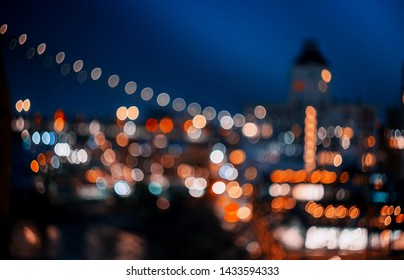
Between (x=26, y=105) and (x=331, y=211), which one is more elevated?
(x=26, y=105)

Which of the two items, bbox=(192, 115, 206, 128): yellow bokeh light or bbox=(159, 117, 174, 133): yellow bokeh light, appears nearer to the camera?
bbox=(192, 115, 206, 128): yellow bokeh light

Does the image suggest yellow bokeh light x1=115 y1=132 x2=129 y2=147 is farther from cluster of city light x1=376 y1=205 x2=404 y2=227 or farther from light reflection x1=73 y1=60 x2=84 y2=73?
cluster of city light x1=376 y1=205 x2=404 y2=227

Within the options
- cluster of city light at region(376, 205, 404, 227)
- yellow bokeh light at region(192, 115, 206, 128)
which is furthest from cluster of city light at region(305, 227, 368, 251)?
yellow bokeh light at region(192, 115, 206, 128)

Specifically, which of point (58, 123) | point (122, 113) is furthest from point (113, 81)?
point (122, 113)

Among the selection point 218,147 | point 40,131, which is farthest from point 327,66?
point 218,147

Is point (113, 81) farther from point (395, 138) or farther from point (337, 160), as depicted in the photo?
point (395, 138)

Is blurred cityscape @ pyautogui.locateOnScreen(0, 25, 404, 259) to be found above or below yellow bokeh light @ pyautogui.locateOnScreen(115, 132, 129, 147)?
below

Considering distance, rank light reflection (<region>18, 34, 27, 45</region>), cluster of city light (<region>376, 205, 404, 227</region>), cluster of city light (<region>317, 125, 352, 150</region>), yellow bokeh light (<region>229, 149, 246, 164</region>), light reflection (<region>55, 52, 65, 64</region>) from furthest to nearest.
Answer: yellow bokeh light (<region>229, 149, 246, 164</region>) < cluster of city light (<region>317, 125, 352, 150</region>) < light reflection (<region>55, 52, 65, 64</region>) < cluster of city light (<region>376, 205, 404, 227</region>) < light reflection (<region>18, 34, 27, 45</region>)
